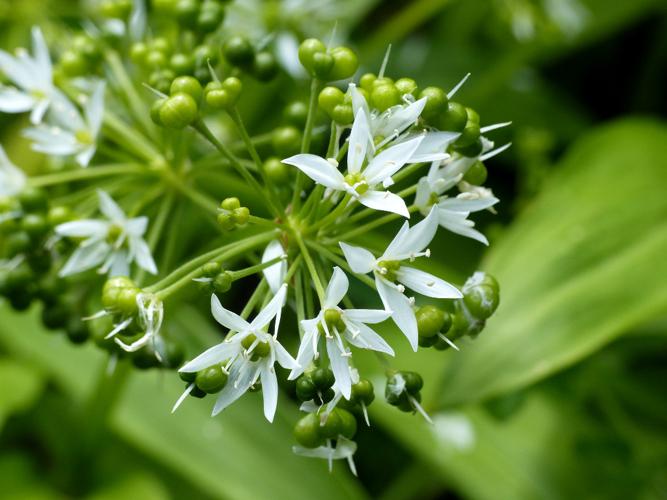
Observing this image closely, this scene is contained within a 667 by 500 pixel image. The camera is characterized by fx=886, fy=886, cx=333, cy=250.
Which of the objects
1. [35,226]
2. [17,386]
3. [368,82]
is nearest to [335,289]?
[368,82]

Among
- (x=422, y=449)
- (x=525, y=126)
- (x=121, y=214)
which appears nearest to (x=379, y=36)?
(x=525, y=126)

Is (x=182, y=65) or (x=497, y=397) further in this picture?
(x=497, y=397)

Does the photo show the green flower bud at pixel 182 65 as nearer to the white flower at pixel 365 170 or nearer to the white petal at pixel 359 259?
the white flower at pixel 365 170

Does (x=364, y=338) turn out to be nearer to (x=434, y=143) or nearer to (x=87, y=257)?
(x=434, y=143)

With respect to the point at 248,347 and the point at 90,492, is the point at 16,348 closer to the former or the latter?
the point at 90,492

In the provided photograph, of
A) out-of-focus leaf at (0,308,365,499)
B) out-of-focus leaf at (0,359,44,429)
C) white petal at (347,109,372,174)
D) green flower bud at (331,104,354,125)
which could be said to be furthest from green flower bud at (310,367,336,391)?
out-of-focus leaf at (0,359,44,429)

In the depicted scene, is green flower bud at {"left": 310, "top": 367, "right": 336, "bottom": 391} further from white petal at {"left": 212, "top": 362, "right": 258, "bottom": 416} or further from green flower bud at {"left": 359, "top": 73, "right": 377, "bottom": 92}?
green flower bud at {"left": 359, "top": 73, "right": 377, "bottom": 92}
